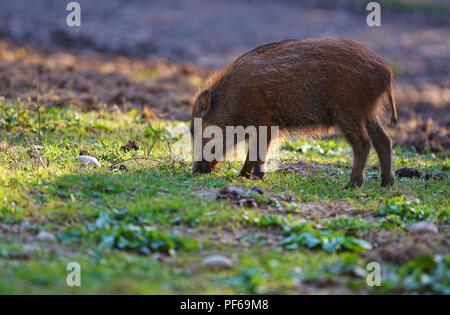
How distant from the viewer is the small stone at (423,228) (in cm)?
658

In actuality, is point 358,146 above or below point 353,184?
above

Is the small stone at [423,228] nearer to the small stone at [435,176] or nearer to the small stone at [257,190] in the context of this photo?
the small stone at [257,190]

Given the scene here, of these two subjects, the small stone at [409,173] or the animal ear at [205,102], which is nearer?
the animal ear at [205,102]

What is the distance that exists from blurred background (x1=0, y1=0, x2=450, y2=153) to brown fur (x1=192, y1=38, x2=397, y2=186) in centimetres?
339

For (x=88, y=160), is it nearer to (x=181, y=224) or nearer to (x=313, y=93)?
(x=181, y=224)

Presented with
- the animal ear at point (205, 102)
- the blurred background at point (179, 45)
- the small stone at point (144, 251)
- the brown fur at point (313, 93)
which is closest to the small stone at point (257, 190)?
the brown fur at point (313, 93)

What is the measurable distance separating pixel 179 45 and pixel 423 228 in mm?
15428

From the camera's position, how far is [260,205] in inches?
279

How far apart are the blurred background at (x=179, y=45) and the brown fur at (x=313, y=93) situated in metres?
3.39

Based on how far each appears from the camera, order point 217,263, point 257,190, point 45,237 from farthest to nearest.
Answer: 1. point 257,190
2. point 45,237
3. point 217,263

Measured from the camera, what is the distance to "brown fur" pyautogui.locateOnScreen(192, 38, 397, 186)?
8.29 meters

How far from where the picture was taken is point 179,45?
70.1 ft

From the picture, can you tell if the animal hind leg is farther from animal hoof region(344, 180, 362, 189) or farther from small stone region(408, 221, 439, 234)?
small stone region(408, 221, 439, 234)

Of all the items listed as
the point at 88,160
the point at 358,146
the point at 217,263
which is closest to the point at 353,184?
the point at 358,146
